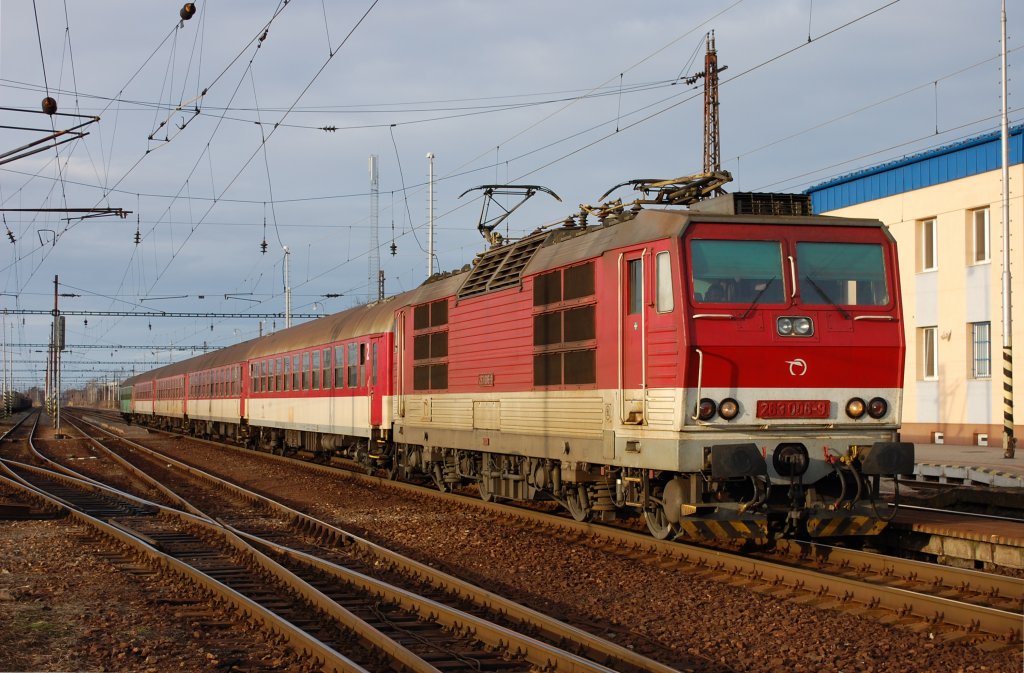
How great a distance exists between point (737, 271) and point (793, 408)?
5.16ft

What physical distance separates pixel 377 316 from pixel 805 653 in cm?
1602

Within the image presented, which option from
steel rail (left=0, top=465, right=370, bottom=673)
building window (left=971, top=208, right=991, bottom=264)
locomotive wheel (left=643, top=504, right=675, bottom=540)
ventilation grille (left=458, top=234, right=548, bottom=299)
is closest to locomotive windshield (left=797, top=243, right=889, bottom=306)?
locomotive wheel (left=643, top=504, right=675, bottom=540)

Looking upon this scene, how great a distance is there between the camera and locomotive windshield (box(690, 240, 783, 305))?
11.0 metres

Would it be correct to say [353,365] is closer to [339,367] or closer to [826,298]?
[339,367]

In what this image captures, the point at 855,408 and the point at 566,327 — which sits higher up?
the point at 566,327

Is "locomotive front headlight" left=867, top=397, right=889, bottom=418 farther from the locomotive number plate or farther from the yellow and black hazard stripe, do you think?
the yellow and black hazard stripe

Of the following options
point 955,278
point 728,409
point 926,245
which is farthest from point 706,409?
point 926,245

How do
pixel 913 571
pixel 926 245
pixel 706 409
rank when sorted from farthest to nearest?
1. pixel 926 245
2. pixel 706 409
3. pixel 913 571

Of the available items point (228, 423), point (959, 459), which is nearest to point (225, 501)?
point (959, 459)

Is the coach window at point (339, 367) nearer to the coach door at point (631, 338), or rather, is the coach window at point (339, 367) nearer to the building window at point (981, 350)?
the coach door at point (631, 338)

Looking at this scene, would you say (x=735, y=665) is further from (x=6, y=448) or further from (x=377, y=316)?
(x=6, y=448)

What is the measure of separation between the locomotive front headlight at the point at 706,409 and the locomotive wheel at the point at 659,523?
1.54 metres

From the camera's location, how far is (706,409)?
10.8m

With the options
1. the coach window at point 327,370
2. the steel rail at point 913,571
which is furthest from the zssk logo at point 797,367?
the coach window at point 327,370
